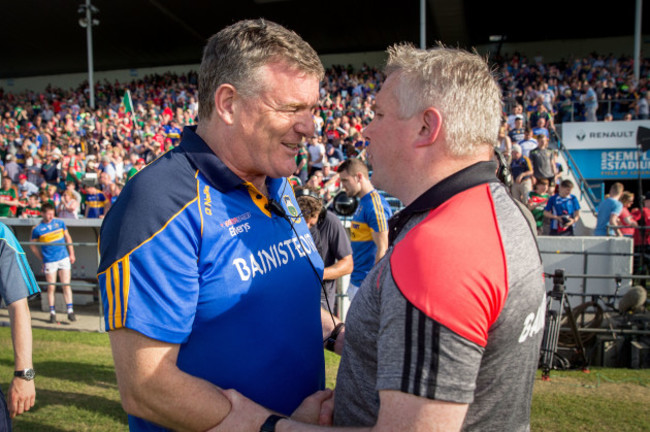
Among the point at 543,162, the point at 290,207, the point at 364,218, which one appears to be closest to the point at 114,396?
the point at 364,218

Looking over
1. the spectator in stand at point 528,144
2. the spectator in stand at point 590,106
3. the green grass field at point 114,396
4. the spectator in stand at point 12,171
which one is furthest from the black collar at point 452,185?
the spectator in stand at point 12,171

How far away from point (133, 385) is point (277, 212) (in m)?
0.77

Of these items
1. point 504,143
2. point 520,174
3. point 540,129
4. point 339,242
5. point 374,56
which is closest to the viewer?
point 339,242

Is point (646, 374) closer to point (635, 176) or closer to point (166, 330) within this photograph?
point (166, 330)

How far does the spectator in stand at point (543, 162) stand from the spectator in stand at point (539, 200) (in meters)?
0.99

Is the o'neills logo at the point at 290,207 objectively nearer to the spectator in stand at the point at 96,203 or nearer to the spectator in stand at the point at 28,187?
the spectator in stand at the point at 96,203

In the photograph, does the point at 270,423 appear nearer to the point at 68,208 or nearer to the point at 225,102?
the point at 225,102

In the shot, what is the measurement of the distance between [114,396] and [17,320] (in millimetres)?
3008

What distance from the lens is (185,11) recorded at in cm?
2608

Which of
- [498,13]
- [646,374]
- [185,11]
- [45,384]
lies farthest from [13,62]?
[646,374]

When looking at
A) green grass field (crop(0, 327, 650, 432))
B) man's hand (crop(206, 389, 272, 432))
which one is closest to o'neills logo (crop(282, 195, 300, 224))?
man's hand (crop(206, 389, 272, 432))

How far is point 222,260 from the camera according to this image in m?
1.54

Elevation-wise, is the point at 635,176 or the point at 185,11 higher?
the point at 185,11

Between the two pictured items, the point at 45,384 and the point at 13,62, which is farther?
the point at 13,62
